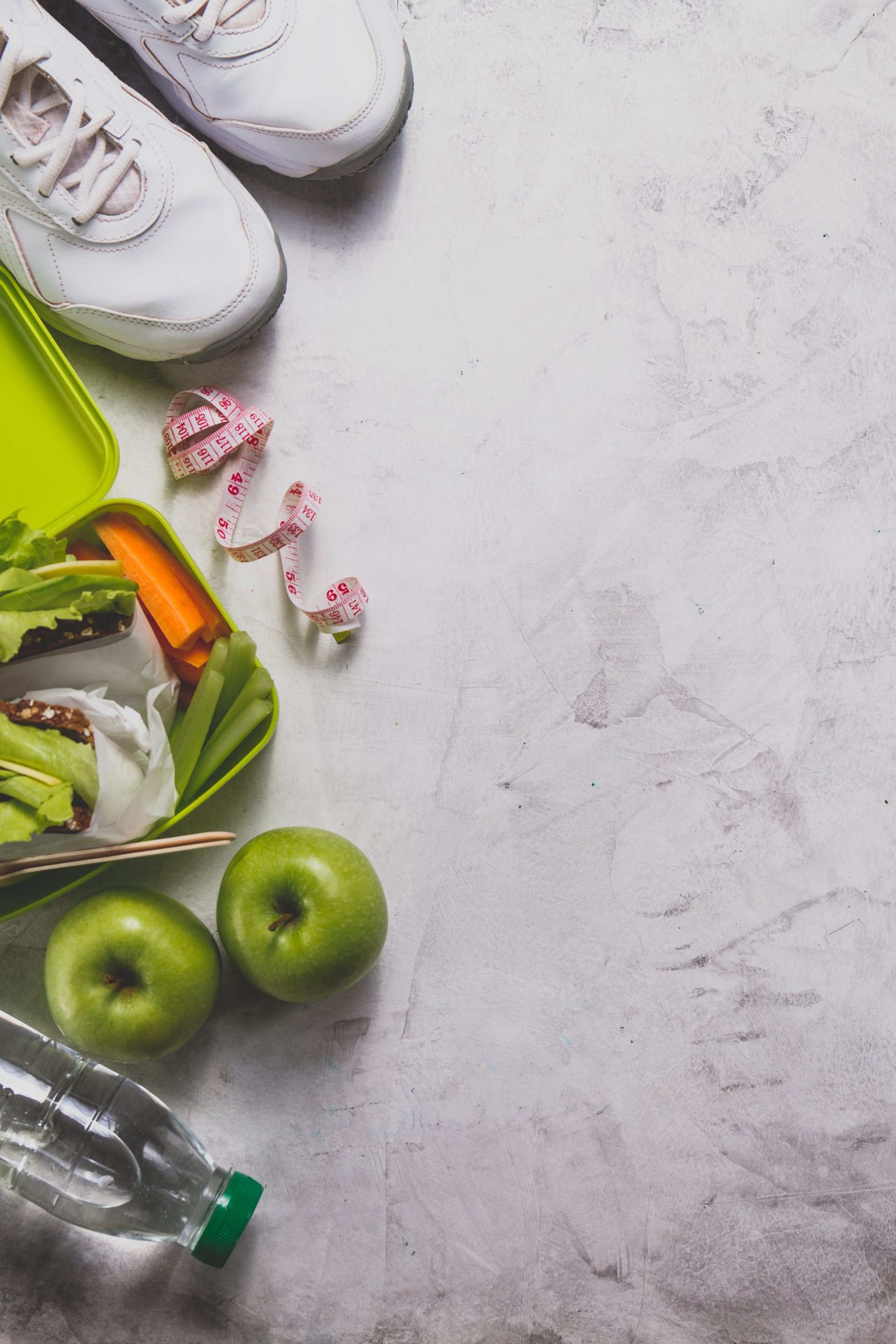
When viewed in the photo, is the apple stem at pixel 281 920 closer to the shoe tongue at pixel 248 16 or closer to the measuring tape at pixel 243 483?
the measuring tape at pixel 243 483

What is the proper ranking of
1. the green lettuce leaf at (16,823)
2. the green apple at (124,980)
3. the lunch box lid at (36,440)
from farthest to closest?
the lunch box lid at (36,440), the green apple at (124,980), the green lettuce leaf at (16,823)

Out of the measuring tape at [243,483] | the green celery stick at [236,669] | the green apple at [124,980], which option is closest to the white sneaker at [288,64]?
the measuring tape at [243,483]

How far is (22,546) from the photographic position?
93 centimetres

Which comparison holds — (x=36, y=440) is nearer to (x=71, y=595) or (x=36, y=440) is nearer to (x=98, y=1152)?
(x=71, y=595)

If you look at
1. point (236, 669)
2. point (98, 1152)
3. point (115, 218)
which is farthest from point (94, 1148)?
point (115, 218)

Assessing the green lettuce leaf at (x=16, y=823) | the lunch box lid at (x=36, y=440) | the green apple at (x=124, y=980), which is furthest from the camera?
the lunch box lid at (x=36, y=440)

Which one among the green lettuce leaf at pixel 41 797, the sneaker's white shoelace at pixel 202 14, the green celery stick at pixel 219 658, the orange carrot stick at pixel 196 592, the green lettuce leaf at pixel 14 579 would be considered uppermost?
the sneaker's white shoelace at pixel 202 14

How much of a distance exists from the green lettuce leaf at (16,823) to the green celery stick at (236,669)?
25cm

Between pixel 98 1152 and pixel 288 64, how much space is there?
134 centimetres

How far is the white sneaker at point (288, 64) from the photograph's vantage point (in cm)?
109

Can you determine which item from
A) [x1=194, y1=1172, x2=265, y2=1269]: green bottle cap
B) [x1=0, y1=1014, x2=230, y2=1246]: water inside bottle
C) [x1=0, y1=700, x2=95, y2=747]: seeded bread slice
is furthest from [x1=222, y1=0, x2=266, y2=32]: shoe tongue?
[x1=194, y1=1172, x2=265, y2=1269]: green bottle cap

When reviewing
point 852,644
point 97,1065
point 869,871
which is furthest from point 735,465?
point 97,1065

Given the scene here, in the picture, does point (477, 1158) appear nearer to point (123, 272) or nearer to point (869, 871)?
point (869, 871)

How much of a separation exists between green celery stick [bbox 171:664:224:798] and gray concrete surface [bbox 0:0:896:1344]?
0.11 metres
